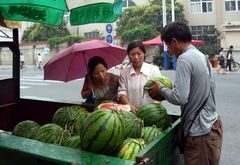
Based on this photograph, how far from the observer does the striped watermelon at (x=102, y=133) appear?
2.00m

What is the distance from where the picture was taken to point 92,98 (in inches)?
152

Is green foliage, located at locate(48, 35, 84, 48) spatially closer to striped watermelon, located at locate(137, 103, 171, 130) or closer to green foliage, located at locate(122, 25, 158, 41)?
green foliage, located at locate(122, 25, 158, 41)

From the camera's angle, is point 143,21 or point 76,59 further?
point 143,21

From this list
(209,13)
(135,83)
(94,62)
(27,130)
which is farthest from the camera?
(209,13)

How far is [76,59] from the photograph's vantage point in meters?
4.14

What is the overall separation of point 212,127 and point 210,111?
0.13 metres

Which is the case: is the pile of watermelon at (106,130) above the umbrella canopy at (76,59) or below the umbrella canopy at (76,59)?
below

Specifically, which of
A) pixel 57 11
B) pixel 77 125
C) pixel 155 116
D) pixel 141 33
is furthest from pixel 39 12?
pixel 141 33

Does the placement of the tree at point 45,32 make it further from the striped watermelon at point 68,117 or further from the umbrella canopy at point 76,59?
the striped watermelon at point 68,117

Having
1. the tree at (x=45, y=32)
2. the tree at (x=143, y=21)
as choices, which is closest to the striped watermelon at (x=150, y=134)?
the tree at (x=143, y=21)

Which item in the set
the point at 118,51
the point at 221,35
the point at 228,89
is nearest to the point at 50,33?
the point at 221,35

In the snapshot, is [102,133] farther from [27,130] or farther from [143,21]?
[143,21]

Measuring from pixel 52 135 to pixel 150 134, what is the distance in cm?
70

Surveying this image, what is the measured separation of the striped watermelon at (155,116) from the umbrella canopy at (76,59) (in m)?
1.43
